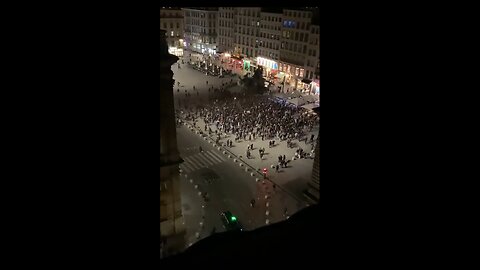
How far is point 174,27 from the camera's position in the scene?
254 ft

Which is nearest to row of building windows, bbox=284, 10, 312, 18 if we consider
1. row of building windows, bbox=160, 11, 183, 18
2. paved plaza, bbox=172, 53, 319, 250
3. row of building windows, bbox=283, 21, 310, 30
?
row of building windows, bbox=283, 21, 310, 30

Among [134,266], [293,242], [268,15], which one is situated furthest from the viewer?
[268,15]

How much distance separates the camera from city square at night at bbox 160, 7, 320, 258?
58.6ft

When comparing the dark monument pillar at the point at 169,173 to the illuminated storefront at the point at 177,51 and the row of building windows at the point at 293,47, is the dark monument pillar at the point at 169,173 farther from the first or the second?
the illuminated storefront at the point at 177,51

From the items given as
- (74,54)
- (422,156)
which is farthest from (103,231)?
(422,156)

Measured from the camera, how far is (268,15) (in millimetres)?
58281

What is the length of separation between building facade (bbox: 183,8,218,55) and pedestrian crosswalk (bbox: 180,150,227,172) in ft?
149

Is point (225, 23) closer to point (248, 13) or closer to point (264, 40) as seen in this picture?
point (248, 13)

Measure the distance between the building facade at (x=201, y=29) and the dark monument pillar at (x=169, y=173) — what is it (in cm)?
5825

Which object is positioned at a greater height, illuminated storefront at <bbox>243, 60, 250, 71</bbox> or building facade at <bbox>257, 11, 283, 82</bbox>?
building facade at <bbox>257, 11, 283, 82</bbox>

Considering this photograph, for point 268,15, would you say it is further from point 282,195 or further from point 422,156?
point 422,156

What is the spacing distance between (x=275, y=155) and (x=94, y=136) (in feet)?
93.7

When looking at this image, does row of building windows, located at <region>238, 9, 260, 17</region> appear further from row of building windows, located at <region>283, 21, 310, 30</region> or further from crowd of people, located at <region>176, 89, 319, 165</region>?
crowd of people, located at <region>176, 89, 319, 165</region>

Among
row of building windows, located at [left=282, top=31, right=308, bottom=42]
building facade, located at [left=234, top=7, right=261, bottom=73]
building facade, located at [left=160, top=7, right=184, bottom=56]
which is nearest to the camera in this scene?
row of building windows, located at [left=282, top=31, right=308, bottom=42]
